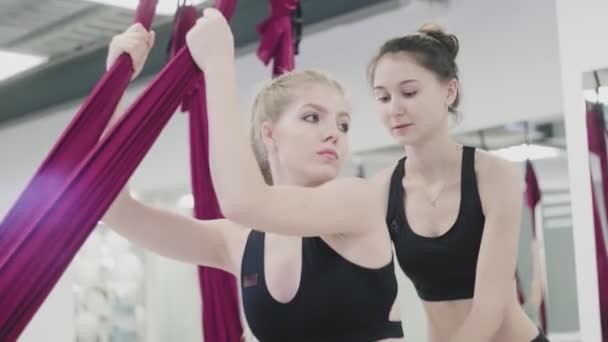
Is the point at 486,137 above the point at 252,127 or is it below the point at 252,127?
above

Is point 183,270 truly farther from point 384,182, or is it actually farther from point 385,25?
point 384,182

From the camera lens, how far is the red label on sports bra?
121 cm

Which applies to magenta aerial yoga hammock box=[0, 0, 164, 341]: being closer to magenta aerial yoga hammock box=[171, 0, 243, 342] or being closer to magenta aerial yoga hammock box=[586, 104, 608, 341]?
magenta aerial yoga hammock box=[171, 0, 243, 342]

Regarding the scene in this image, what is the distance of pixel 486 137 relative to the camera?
277cm

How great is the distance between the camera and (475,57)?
284 cm

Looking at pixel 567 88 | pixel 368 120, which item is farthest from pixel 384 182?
pixel 368 120

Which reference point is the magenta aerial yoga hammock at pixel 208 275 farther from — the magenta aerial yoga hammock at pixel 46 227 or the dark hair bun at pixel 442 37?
the dark hair bun at pixel 442 37

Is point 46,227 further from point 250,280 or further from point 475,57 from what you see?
point 475,57

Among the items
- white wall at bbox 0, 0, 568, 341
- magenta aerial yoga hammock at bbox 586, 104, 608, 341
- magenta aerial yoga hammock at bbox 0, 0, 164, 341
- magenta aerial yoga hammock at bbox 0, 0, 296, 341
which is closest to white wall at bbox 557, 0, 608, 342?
magenta aerial yoga hammock at bbox 586, 104, 608, 341

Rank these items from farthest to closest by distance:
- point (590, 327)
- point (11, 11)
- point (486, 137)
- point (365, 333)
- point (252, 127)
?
point (11, 11) < point (486, 137) < point (590, 327) < point (252, 127) < point (365, 333)

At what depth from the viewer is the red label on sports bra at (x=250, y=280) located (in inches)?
47.7

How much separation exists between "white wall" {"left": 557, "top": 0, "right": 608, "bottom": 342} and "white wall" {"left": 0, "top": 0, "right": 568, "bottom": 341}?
0.89 feet

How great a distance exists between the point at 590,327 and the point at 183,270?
7.61ft

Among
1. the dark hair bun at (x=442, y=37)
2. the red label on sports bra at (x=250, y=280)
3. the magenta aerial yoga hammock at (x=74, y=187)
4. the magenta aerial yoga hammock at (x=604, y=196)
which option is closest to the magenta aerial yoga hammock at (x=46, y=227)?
the magenta aerial yoga hammock at (x=74, y=187)
